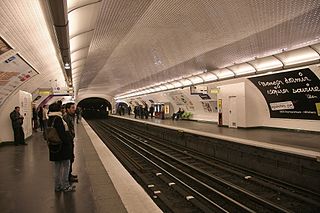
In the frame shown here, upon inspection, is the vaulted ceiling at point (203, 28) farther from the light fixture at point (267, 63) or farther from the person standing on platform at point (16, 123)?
the person standing on platform at point (16, 123)

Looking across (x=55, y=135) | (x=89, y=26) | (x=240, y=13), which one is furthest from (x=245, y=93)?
(x=55, y=135)

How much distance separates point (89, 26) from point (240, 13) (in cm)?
379

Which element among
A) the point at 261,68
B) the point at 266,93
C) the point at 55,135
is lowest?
the point at 55,135

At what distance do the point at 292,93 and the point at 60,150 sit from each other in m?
11.3

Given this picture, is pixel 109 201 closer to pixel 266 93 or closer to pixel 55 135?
pixel 55 135

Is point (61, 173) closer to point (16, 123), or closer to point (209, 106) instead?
point (16, 123)

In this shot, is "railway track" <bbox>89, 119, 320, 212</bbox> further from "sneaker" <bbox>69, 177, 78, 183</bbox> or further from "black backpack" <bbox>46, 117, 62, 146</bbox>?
"black backpack" <bbox>46, 117, 62, 146</bbox>

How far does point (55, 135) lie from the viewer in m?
4.18

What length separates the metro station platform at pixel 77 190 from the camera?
149 inches

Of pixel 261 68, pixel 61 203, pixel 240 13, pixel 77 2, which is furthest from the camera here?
pixel 261 68

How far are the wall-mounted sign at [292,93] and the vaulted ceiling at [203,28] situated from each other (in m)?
2.42

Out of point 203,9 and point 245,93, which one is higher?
point 203,9

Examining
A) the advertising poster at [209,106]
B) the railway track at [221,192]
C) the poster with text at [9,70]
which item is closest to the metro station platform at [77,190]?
the railway track at [221,192]

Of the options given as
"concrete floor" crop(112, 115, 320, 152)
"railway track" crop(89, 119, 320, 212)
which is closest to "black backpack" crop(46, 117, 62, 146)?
"railway track" crop(89, 119, 320, 212)
